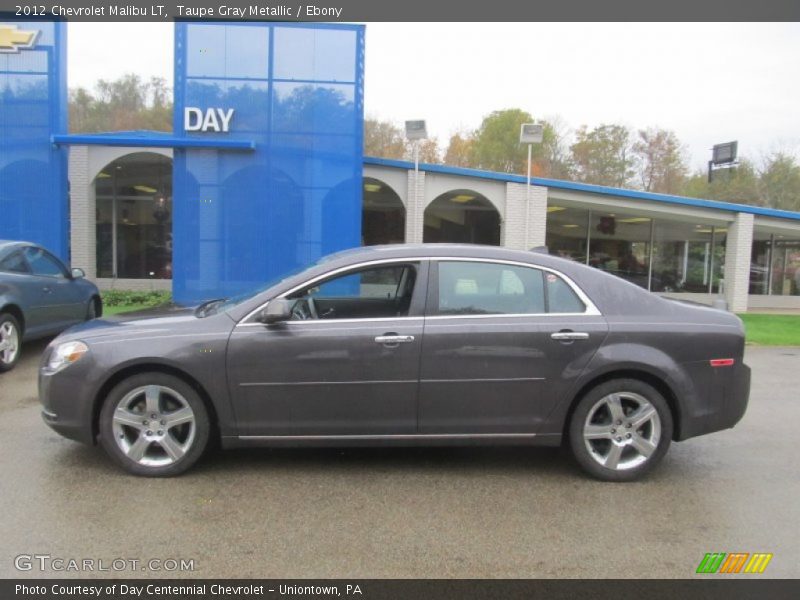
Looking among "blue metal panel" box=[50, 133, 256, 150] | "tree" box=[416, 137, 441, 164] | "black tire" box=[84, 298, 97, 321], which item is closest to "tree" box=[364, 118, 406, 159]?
"tree" box=[416, 137, 441, 164]

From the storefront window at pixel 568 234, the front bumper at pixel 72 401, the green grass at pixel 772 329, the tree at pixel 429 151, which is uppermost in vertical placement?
the tree at pixel 429 151

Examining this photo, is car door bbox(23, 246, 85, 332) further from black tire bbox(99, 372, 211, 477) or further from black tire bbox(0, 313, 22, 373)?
black tire bbox(99, 372, 211, 477)

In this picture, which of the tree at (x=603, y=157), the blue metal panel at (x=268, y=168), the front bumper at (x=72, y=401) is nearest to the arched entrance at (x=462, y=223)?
the blue metal panel at (x=268, y=168)

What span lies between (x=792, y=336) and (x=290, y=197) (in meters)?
10.4

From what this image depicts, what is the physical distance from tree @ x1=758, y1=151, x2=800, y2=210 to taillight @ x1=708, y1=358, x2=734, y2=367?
41.8 metres

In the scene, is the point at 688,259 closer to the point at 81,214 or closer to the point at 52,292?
the point at 81,214

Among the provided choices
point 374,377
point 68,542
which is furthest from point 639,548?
point 68,542

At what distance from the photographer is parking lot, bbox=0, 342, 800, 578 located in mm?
3215

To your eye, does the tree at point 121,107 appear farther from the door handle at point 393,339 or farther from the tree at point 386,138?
the door handle at point 393,339

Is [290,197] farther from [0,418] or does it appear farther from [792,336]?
[792,336]

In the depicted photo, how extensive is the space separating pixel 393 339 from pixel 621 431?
1728 mm

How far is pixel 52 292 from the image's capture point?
335 inches

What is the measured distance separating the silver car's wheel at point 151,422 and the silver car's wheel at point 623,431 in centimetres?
277

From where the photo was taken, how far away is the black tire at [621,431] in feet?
14.3
